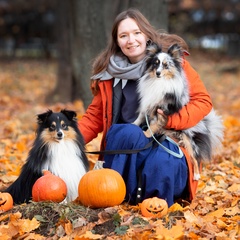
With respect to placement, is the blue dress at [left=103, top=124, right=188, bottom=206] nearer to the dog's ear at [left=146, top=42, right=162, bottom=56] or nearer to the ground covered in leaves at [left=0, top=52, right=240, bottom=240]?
the ground covered in leaves at [left=0, top=52, right=240, bottom=240]

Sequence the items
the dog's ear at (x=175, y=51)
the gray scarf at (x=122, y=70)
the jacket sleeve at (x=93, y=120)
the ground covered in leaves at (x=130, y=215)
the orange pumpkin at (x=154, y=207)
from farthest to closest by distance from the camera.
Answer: the jacket sleeve at (x=93, y=120) → the gray scarf at (x=122, y=70) → the dog's ear at (x=175, y=51) → the orange pumpkin at (x=154, y=207) → the ground covered in leaves at (x=130, y=215)

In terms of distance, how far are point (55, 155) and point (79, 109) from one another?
4699 millimetres

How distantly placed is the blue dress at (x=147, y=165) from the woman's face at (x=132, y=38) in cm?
70

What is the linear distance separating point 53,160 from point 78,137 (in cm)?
29

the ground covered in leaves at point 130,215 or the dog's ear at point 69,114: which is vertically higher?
the dog's ear at point 69,114

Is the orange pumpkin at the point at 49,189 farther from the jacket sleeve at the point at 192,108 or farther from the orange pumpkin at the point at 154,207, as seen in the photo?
the jacket sleeve at the point at 192,108

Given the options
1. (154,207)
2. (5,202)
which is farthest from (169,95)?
(5,202)

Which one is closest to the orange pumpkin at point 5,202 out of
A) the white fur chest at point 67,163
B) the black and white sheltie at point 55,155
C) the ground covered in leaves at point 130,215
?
the ground covered in leaves at point 130,215

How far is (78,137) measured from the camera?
4141 millimetres

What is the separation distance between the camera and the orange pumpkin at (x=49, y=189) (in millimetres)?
3811

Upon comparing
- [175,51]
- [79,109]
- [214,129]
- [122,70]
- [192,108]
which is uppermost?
[175,51]

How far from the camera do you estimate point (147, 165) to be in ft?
13.1

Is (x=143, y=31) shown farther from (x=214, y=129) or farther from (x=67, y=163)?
(x=67, y=163)

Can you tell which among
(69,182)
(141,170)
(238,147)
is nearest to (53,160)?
(69,182)
